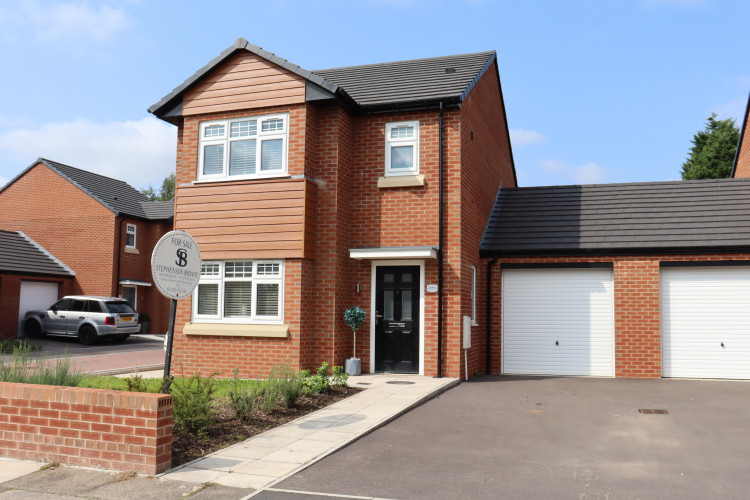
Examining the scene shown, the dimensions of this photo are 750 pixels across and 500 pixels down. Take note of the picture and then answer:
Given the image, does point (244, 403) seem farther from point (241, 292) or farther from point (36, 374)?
point (241, 292)

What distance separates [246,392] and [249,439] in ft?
3.96

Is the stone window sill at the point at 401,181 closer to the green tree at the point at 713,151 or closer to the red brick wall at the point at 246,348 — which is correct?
the red brick wall at the point at 246,348

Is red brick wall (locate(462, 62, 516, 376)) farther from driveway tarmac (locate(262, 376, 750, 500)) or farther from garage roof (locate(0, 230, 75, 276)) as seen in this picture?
garage roof (locate(0, 230, 75, 276))

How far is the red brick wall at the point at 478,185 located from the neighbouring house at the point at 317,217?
0.11m

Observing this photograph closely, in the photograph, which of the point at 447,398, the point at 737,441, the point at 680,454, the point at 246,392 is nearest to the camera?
the point at 680,454

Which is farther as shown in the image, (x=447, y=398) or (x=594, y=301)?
(x=594, y=301)

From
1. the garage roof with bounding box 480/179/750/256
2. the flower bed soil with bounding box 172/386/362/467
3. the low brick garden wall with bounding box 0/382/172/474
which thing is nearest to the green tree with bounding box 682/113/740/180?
the garage roof with bounding box 480/179/750/256

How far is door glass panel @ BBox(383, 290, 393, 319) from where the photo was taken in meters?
13.6

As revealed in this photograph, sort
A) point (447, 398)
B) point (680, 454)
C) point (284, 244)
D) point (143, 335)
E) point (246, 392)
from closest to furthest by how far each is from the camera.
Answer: point (680, 454) → point (246, 392) → point (447, 398) → point (284, 244) → point (143, 335)

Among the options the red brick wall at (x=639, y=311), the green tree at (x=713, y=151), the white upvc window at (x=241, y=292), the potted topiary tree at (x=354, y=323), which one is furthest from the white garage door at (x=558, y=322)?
the green tree at (x=713, y=151)

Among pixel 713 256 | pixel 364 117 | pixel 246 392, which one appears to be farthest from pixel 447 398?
pixel 713 256

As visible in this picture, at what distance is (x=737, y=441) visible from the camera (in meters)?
7.75

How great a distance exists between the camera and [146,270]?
96.4 feet

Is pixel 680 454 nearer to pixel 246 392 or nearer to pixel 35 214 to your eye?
pixel 246 392
